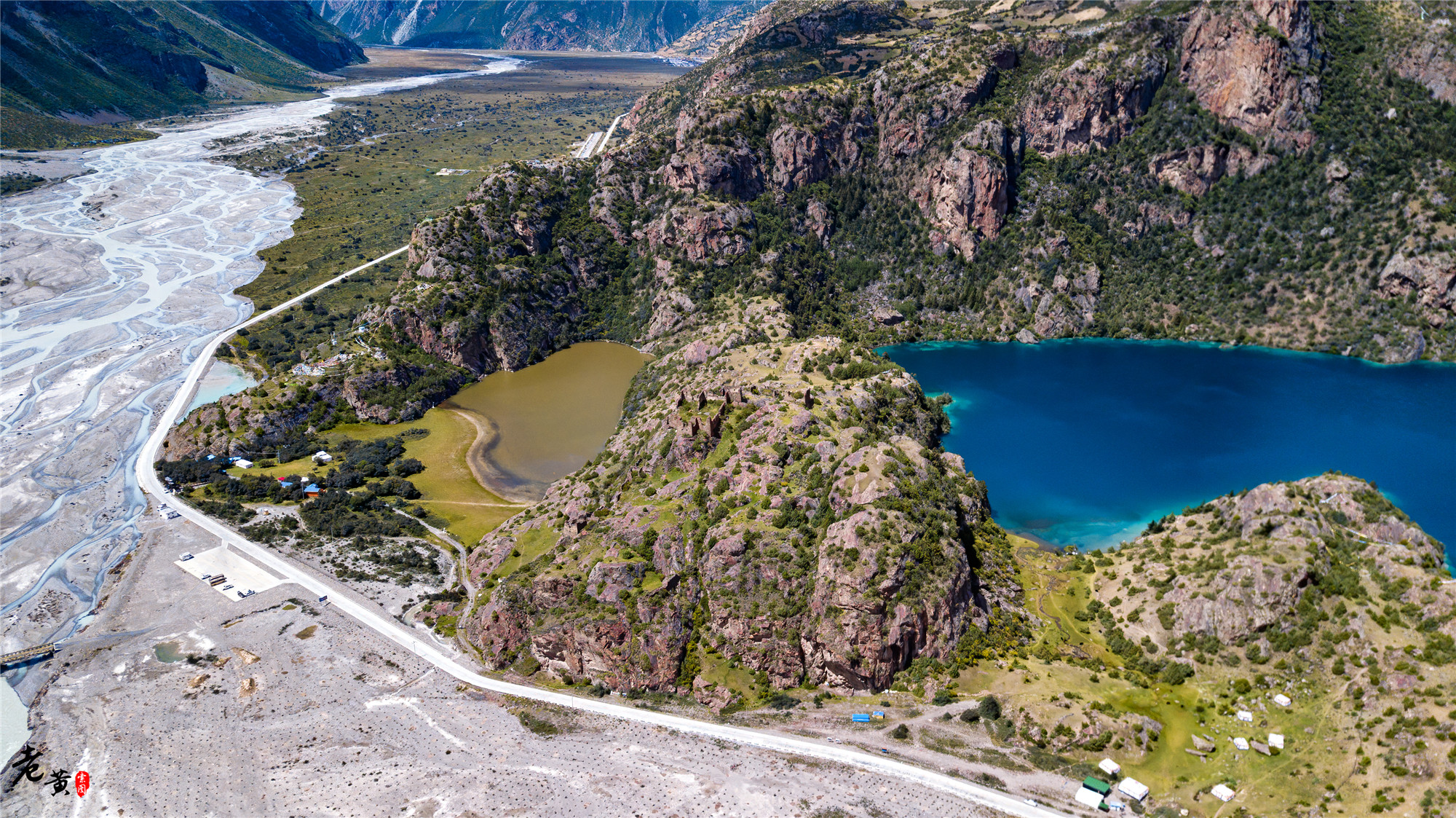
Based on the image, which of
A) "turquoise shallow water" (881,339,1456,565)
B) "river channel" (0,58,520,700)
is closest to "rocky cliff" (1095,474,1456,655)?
"turquoise shallow water" (881,339,1456,565)

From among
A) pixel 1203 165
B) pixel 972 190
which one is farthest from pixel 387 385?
pixel 1203 165

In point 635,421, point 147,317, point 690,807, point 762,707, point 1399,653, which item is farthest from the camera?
point 147,317

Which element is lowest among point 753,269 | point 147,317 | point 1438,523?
point 147,317

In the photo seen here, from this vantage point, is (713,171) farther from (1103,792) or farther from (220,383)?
(1103,792)

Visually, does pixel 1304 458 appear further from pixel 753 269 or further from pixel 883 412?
pixel 753 269

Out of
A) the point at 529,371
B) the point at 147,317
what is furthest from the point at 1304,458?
the point at 147,317

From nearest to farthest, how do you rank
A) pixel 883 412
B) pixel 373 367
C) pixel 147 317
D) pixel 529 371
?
pixel 883 412 → pixel 373 367 → pixel 529 371 → pixel 147 317
